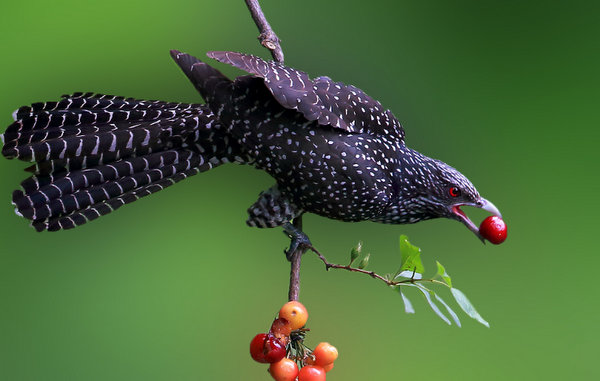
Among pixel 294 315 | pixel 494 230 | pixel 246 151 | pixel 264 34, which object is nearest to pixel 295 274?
pixel 294 315

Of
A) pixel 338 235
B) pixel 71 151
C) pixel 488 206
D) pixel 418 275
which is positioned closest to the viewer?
pixel 418 275

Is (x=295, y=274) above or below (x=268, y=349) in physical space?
above

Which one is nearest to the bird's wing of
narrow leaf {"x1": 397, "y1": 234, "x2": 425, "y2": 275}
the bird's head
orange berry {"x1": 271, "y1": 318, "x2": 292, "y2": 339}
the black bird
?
the black bird

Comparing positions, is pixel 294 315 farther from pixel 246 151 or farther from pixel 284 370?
pixel 246 151

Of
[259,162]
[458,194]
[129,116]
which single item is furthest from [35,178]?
[458,194]

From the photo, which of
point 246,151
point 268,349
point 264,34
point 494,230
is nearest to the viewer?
point 268,349

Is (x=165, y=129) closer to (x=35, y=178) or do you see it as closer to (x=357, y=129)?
(x=35, y=178)
